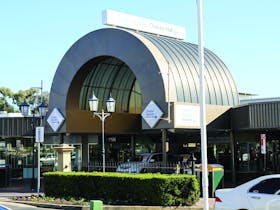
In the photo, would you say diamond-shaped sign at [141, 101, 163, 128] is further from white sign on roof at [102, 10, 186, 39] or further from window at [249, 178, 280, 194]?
window at [249, 178, 280, 194]

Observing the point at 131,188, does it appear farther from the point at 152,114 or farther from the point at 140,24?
the point at 140,24

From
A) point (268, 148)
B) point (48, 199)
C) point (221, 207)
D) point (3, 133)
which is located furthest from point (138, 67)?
point (221, 207)

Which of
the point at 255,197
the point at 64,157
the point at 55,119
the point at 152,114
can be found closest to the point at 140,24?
the point at 55,119

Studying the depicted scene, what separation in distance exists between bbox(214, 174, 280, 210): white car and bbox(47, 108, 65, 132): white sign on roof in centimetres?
1895

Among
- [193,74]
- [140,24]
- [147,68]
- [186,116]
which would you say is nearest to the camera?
[186,116]

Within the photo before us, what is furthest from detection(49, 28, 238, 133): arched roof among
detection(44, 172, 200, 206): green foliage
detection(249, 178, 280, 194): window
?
detection(249, 178, 280, 194): window

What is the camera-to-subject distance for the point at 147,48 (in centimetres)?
2733

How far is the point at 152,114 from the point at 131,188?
24.4 ft

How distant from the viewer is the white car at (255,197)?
11.8 m

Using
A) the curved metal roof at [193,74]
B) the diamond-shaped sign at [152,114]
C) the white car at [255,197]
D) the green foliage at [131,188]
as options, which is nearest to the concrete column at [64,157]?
the green foliage at [131,188]

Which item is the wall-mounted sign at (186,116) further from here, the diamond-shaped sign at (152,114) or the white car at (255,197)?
the white car at (255,197)

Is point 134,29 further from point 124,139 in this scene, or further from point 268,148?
point 268,148

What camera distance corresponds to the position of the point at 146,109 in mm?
26594

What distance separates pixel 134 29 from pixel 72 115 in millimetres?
7411
